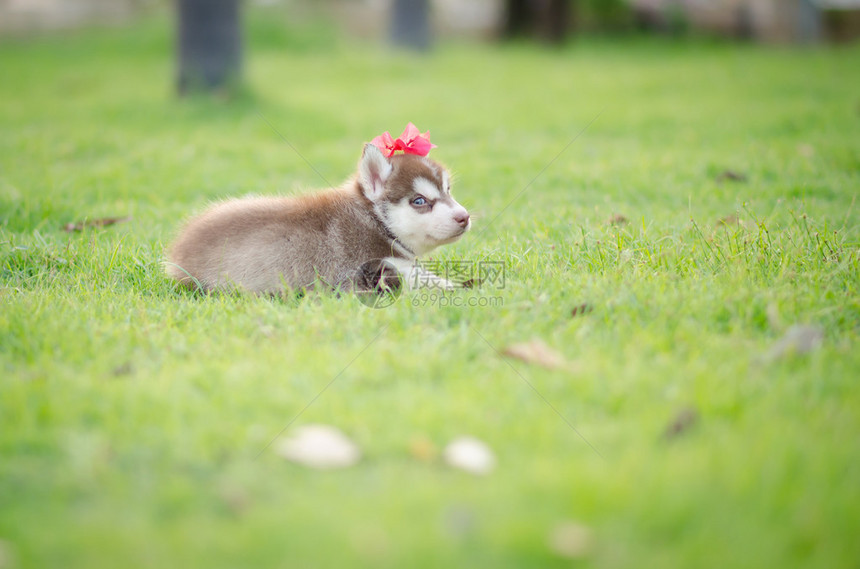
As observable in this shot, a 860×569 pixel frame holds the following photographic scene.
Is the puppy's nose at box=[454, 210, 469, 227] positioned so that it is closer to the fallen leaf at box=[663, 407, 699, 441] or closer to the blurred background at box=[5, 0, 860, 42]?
the fallen leaf at box=[663, 407, 699, 441]

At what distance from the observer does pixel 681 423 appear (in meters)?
2.57

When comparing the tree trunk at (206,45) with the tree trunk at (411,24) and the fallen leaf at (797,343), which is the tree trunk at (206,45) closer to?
the tree trunk at (411,24)

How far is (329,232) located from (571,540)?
261cm

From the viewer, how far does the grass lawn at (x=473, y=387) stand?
2.07m

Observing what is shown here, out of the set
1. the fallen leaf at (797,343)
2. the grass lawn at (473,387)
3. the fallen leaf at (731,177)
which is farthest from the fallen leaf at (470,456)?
the fallen leaf at (731,177)

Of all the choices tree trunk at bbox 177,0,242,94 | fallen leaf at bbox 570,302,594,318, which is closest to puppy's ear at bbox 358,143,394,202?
fallen leaf at bbox 570,302,594,318

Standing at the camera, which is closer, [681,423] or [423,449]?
[423,449]

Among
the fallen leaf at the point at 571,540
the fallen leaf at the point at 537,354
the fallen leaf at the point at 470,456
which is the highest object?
the fallen leaf at the point at 537,354

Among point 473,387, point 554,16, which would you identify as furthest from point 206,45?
point 554,16

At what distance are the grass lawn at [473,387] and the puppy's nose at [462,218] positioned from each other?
1.28ft

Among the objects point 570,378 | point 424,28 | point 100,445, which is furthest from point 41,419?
point 424,28

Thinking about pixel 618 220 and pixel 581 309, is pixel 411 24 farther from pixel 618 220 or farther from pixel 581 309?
pixel 581 309

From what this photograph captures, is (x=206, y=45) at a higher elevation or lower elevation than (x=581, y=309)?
higher

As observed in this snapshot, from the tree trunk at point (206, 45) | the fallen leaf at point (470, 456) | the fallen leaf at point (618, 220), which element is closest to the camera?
the fallen leaf at point (470, 456)
